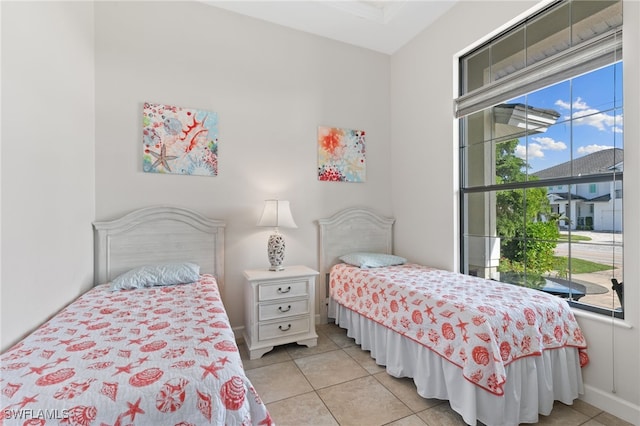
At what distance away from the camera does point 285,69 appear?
2906mm

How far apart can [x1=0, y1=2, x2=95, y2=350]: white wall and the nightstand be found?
3.86ft

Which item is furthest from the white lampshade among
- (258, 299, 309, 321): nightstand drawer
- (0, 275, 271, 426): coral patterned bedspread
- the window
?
the window

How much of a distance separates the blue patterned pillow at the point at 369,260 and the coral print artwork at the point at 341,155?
32.3 inches

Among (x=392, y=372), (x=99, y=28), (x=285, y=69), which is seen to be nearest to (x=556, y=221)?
(x=392, y=372)

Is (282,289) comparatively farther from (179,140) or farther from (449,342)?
(179,140)

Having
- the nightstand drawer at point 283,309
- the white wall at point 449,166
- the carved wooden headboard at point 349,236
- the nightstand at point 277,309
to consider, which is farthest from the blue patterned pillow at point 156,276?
the white wall at point 449,166

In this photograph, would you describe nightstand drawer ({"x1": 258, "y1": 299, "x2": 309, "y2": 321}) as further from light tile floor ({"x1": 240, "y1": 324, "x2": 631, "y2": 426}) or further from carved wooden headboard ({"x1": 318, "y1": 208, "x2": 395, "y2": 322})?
carved wooden headboard ({"x1": 318, "y1": 208, "x2": 395, "y2": 322})

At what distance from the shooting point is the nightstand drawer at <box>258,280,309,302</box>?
7.67 ft

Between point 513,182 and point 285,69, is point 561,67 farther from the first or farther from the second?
point 285,69

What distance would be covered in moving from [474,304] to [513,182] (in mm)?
1193

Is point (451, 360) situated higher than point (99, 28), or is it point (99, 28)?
point (99, 28)

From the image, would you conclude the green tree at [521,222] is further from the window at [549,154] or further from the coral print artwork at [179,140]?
the coral print artwork at [179,140]

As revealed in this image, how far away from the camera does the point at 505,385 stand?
149 centimetres

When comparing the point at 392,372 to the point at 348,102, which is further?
the point at 348,102
